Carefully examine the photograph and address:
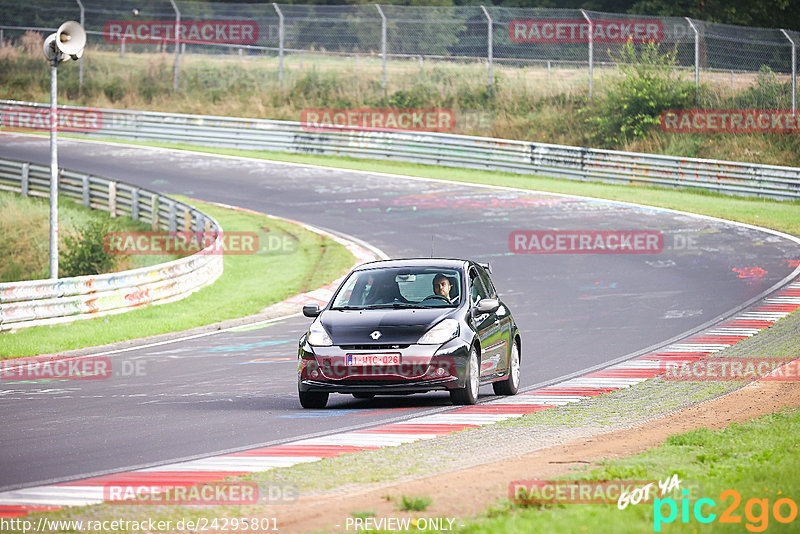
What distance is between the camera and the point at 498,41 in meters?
42.3

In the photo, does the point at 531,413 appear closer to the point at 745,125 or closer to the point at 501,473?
the point at 501,473

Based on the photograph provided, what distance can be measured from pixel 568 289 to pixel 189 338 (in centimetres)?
746

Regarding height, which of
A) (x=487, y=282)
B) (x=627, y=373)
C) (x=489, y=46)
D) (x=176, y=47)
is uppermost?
(x=176, y=47)

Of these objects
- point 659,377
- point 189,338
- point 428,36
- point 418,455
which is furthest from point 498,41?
point 418,455

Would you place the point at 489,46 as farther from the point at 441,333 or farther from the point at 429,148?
the point at 441,333

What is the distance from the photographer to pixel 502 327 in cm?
1310

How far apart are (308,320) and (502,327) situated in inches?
303

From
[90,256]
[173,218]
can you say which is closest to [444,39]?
[173,218]

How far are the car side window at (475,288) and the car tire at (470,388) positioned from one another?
0.89 metres

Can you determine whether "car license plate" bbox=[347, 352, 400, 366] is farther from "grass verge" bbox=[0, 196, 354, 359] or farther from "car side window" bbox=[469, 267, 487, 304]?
"grass verge" bbox=[0, 196, 354, 359]

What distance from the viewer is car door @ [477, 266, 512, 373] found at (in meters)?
12.8

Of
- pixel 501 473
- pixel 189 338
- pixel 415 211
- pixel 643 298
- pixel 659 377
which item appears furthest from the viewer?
pixel 415 211

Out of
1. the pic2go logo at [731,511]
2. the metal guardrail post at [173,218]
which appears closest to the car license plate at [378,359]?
the pic2go logo at [731,511]

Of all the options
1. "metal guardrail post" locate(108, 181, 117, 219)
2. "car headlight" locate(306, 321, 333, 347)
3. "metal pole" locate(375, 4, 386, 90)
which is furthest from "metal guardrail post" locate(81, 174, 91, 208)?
"car headlight" locate(306, 321, 333, 347)
